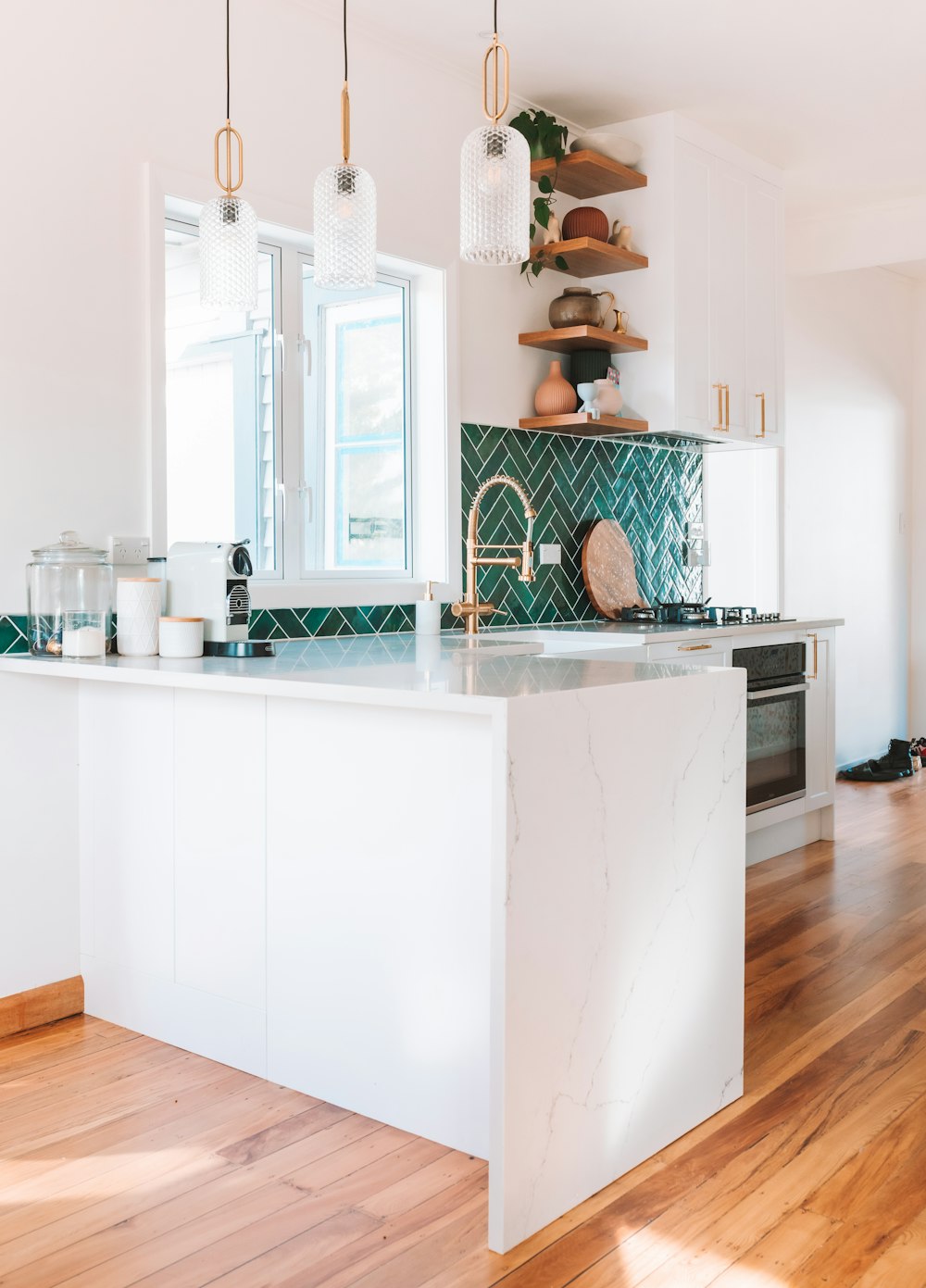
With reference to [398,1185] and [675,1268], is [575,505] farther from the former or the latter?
[675,1268]

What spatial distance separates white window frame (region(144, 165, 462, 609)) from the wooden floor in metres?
1.33

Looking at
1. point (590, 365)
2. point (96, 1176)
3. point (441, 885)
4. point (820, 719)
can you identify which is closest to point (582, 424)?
point (590, 365)

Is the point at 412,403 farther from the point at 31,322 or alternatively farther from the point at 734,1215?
the point at 734,1215

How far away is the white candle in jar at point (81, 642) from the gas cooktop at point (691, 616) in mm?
2242

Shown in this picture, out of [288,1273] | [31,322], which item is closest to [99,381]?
[31,322]

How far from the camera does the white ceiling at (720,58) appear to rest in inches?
135

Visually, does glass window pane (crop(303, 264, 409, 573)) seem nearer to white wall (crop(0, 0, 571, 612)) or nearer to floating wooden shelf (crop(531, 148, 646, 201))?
white wall (crop(0, 0, 571, 612))

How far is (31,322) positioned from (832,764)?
3.36 m

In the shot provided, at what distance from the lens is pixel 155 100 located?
2.92 metres

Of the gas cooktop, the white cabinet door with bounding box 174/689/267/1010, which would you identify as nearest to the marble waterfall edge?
the white cabinet door with bounding box 174/689/267/1010

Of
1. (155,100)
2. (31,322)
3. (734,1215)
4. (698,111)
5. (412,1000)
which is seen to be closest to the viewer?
(734,1215)

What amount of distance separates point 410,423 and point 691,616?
48.8 inches

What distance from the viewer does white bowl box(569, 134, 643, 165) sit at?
405 cm

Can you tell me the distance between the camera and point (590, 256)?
4.07m
